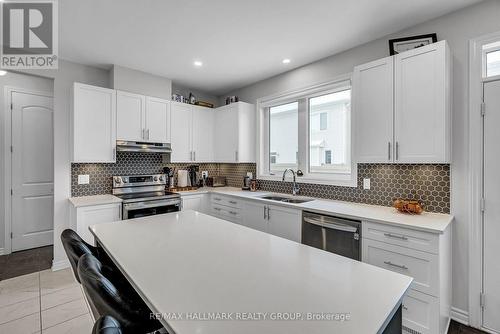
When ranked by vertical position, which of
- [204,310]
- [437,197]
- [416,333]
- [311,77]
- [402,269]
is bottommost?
[416,333]

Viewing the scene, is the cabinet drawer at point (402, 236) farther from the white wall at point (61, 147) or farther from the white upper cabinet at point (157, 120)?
the white wall at point (61, 147)

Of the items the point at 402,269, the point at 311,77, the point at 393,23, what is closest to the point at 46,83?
the point at 311,77

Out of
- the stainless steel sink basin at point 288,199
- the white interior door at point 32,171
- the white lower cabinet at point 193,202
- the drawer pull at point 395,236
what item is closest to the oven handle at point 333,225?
the drawer pull at point 395,236

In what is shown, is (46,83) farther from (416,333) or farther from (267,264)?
(416,333)

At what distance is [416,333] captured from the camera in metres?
1.84

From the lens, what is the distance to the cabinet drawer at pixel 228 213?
341 centimetres

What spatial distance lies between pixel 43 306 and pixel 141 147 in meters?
2.02

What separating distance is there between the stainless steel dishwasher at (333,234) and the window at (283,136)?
4.02 feet

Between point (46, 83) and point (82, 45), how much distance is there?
1676mm

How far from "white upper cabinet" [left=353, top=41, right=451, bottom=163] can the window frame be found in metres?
0.33

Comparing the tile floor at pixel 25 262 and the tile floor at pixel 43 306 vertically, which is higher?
the tile floor at pixel 25 262

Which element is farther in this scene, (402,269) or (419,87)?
(419,87)

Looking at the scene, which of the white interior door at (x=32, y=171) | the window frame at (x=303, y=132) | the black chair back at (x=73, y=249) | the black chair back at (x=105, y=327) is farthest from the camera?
the white interior door at (x=32, y=171)

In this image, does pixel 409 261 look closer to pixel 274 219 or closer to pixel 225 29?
pixel 274 219
